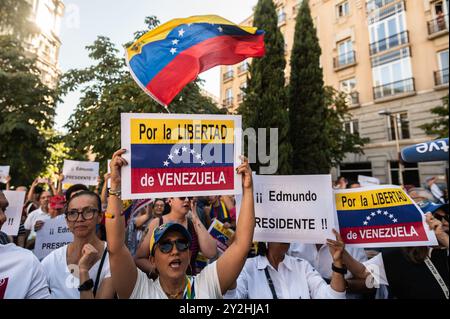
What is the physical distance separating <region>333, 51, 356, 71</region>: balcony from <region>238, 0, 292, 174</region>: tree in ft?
30.9

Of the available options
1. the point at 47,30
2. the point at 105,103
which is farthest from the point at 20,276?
the point at 47,30

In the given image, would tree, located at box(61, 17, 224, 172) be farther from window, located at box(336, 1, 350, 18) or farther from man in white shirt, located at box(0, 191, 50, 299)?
window, located at box(336, 1, 350, 18)

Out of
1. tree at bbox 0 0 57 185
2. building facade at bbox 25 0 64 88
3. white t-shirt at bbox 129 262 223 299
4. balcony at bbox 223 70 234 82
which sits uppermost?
balcony at bbox 223 70 234 82

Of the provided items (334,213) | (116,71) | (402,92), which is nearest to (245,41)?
(334,213)

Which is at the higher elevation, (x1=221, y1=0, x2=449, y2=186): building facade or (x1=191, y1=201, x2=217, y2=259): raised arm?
(x1=221, y1=0, x2=449, y2=186): building facade

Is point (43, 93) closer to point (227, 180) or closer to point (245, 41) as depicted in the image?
point (245, 41)

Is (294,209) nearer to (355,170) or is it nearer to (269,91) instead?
(269,91)

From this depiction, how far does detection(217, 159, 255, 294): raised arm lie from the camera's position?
2.02m

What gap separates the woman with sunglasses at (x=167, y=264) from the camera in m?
1.86

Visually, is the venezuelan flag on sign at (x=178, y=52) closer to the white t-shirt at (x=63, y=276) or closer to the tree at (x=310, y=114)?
the white t-shirt at (x=63, y=276)

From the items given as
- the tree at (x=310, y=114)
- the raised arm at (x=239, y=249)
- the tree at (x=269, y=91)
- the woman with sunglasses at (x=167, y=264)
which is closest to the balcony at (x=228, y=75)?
the tree at (x=310, y=114)

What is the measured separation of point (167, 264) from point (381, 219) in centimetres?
196

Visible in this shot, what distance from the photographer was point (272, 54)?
14.6 meters

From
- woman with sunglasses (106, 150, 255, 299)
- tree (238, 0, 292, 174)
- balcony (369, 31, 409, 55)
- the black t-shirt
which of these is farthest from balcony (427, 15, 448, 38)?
woman with sunglasses (106, 150, 255, 299)
